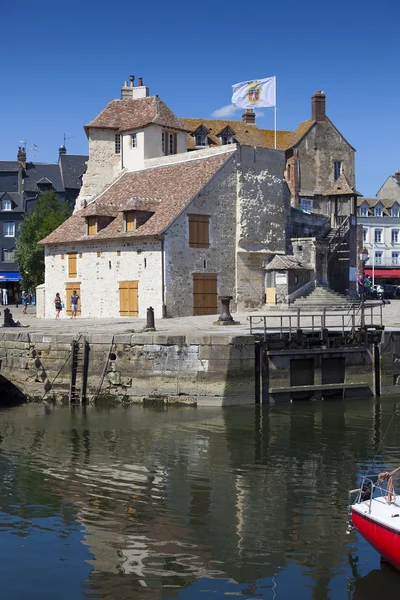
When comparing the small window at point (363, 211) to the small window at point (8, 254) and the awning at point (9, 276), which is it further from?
the small window at point (8, 254)

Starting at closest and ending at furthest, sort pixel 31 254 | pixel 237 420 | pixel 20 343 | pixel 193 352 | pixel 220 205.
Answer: pixel 237 420
pixel 193 352
pixel 20 343
pixel 220 205
pixel 31 254

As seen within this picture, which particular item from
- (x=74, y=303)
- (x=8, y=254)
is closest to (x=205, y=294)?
(x=74, y=303)

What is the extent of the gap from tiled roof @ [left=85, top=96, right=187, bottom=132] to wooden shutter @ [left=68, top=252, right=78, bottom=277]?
28.6 feet

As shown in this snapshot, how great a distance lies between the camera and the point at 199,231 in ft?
123

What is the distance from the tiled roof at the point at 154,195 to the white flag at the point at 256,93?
8.93 m

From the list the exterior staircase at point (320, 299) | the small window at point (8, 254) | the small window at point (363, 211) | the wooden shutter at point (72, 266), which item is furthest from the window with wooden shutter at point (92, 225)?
the small window at point (363, 211)

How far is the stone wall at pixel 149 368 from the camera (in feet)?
78.5

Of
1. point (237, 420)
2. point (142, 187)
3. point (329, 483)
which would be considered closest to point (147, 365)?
point (237, 420)

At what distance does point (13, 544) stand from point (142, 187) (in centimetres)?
3094

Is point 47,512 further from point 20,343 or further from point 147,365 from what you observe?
point 20,343

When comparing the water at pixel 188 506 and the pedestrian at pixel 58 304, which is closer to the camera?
the water at pixel 188 506

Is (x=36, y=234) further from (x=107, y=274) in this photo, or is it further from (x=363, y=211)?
(x=363, y=211)

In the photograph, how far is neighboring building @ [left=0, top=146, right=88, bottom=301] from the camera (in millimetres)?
69062

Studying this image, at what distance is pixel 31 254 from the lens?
Result: 52.2m
